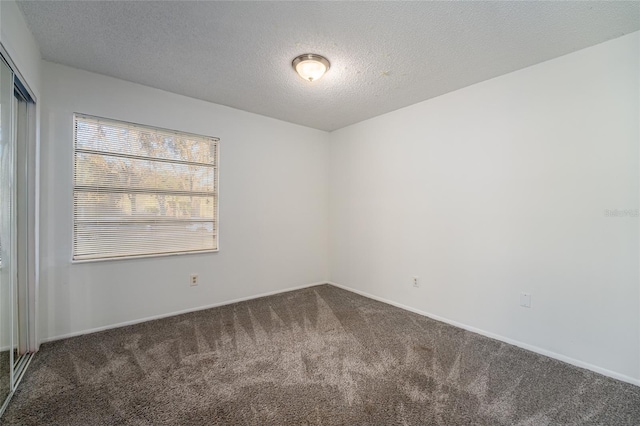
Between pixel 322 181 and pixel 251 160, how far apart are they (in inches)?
49.6

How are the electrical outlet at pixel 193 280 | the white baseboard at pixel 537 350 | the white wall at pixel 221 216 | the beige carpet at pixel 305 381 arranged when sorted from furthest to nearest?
the electrical outlet at pixel 193 280 → the white wall at pixel 221 216 → the white baseboard at pixel 537 350 → the beige carpet at pixel 305 381

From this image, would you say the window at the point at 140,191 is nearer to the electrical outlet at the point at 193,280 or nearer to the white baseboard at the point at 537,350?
the electrical outlet at the point at 193,280

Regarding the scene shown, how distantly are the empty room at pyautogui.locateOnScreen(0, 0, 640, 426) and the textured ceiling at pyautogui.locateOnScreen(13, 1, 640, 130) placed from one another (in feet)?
0.06

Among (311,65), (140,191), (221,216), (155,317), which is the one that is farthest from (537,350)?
(140,191)

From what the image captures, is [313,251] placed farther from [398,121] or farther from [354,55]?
[354,55]

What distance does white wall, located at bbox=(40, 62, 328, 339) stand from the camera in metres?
2.53

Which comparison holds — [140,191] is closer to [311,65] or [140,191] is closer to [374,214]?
[311,65]

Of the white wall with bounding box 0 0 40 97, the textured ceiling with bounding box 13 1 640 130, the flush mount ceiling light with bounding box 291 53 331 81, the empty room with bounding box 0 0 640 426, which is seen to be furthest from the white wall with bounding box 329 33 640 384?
the white wall with bounding box 0 0 40 97

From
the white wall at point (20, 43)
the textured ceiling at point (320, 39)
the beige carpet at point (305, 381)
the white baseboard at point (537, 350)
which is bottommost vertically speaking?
the beige carpet at point (305, 381)

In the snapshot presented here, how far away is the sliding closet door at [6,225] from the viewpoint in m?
1.72

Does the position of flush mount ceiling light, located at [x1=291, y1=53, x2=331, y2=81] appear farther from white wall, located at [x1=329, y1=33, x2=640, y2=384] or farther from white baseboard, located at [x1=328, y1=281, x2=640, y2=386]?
white baseboard, located at [x1=328, y1=281, x2=640, y2=386]

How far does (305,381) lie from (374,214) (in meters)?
2.39

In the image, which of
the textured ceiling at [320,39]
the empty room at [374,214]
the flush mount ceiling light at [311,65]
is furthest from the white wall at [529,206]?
the flush mount ceiling light at [311,65]

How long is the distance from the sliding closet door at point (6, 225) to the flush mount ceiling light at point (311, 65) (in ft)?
6.31
